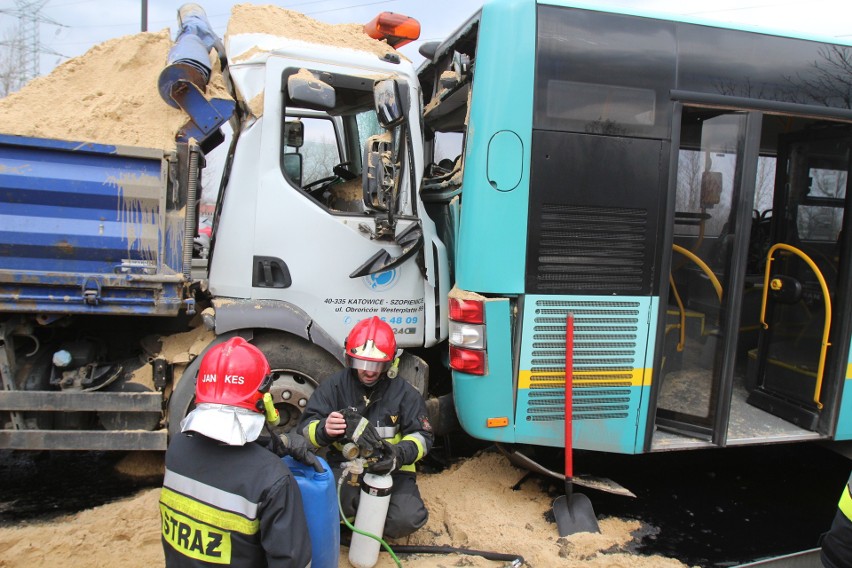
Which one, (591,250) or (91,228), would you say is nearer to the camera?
(91,228)

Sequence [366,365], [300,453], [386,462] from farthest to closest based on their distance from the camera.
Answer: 1. [366,365]
2. [386,462]
3. [300,453]

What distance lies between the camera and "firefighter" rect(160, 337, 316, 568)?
1.81 metres

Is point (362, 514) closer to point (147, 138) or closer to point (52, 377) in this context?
point (52, 377)

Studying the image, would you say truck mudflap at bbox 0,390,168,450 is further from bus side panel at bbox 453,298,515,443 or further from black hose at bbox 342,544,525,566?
bus side panel at bbox 453,298,515,443

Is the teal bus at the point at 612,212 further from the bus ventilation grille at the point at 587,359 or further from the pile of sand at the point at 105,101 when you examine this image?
the pile of sand at the point at 105,101

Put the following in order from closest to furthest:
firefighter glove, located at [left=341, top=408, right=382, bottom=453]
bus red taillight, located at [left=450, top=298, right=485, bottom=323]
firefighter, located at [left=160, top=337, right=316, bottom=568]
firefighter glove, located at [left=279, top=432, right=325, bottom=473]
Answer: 1. firefighter, located at [left=160, top=337, right=316, bottom=568]
2. firefighter glove, located at [left=279, top=432, right=325, bottom=473]
3. firefighter glove, located at [left=341, top=408, right=382, bottom=453]
4. bus red taillight, located at [left=450, top=298, right=485, bottom=323]

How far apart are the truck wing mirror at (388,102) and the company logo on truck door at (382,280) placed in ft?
2.89

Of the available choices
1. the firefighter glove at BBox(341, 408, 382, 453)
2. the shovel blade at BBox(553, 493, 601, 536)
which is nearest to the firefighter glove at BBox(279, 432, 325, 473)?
the firefighter glove at BBox(341, 408, 382, 453)

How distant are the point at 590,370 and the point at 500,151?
132 cm

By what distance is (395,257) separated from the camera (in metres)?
3.55

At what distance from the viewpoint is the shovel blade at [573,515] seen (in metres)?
3.32

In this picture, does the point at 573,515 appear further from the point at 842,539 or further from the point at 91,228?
the point at 91,228

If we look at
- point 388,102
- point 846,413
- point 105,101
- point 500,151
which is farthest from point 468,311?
point 846,413

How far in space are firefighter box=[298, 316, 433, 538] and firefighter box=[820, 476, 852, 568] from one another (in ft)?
5.56
